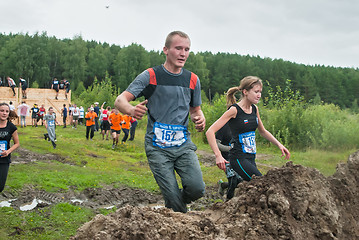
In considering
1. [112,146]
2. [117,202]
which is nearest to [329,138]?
[112,146]

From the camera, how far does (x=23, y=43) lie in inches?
3189

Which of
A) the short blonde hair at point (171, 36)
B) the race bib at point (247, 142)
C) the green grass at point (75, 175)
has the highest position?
the short blonde hair at point (171, 36)

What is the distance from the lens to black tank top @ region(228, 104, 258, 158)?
5.01 m

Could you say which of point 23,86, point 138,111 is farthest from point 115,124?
point 23,86

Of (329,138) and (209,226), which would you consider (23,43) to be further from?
(209,226)

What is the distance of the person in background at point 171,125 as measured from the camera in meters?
3.90

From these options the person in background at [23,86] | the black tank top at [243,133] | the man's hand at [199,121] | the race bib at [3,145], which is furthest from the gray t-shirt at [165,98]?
the person in background at [23,86]

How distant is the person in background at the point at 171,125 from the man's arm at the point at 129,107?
2cm

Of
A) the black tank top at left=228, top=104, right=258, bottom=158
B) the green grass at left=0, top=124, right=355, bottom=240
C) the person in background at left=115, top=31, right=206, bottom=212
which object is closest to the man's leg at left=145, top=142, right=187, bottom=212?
the person in background at left=115, top=31, right=206, bottom=212

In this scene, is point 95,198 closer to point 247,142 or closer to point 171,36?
point 247,142

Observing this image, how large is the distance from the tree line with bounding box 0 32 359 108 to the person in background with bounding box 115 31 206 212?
216 feet

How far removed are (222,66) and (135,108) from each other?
10994 centimetres

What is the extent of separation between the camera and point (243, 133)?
5039 millimetres

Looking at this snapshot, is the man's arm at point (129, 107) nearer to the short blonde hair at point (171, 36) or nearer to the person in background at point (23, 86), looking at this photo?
the short blonde hair at point (171, 36)
